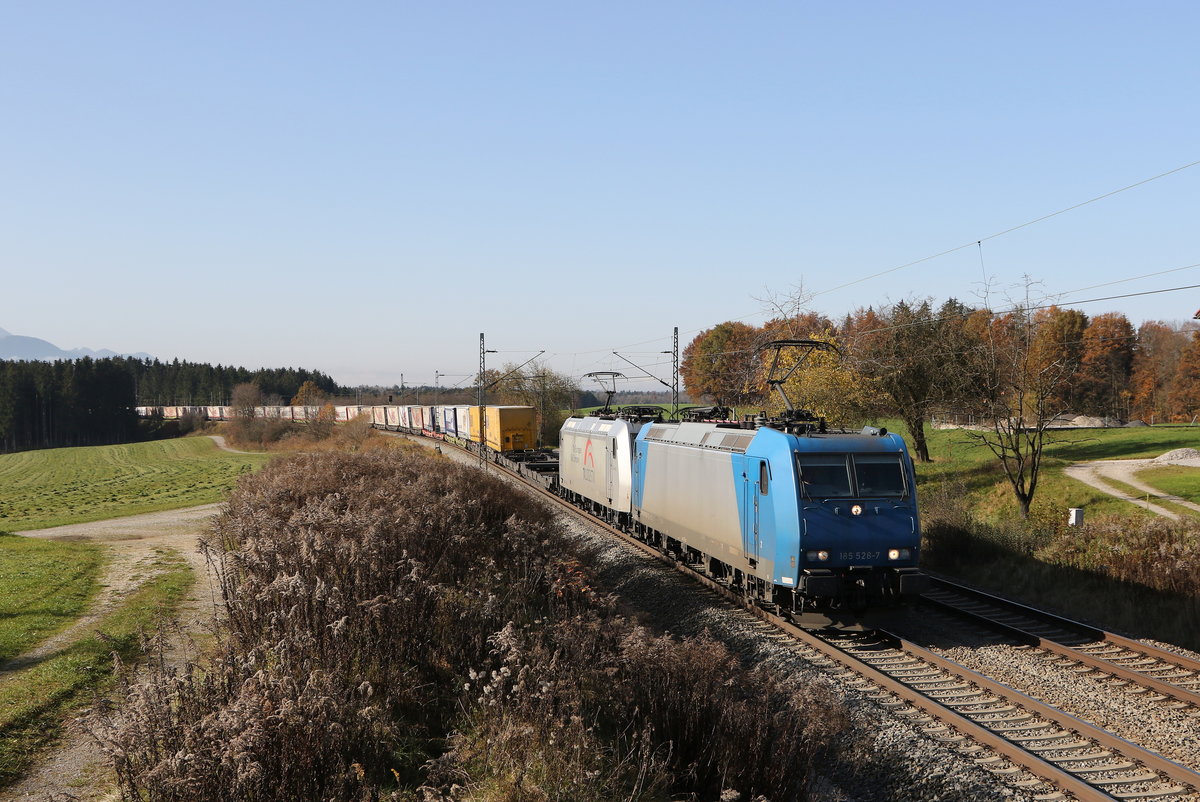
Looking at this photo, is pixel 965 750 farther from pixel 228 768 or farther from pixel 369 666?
pixel 228 768

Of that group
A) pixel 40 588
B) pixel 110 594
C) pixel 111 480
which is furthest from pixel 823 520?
pixel 111 480

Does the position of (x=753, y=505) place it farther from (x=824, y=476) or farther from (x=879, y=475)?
(x=879, y=475)

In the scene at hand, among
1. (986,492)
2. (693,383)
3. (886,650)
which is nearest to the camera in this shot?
(886,650)

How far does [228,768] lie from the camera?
5.30 metres

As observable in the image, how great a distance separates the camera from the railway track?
8383 mm

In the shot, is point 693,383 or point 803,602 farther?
point 693,383

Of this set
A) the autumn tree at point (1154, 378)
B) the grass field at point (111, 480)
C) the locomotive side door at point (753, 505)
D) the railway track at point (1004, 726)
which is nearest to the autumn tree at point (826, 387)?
the locomotive side door at point (753, 505)

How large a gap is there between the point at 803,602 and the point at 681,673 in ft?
17.9

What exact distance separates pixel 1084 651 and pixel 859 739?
563 centimetres

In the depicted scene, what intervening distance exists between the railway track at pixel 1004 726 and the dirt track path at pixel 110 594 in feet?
28.0

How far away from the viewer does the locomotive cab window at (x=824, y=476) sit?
13492 mm

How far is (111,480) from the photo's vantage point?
69438 mm

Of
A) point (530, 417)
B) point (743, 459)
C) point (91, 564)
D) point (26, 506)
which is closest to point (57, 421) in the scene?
point (26, 506)

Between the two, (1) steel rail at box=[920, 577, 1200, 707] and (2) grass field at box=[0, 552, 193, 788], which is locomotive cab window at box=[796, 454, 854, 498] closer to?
(1) steel rail at box=[920, 577, 1200, 707]
